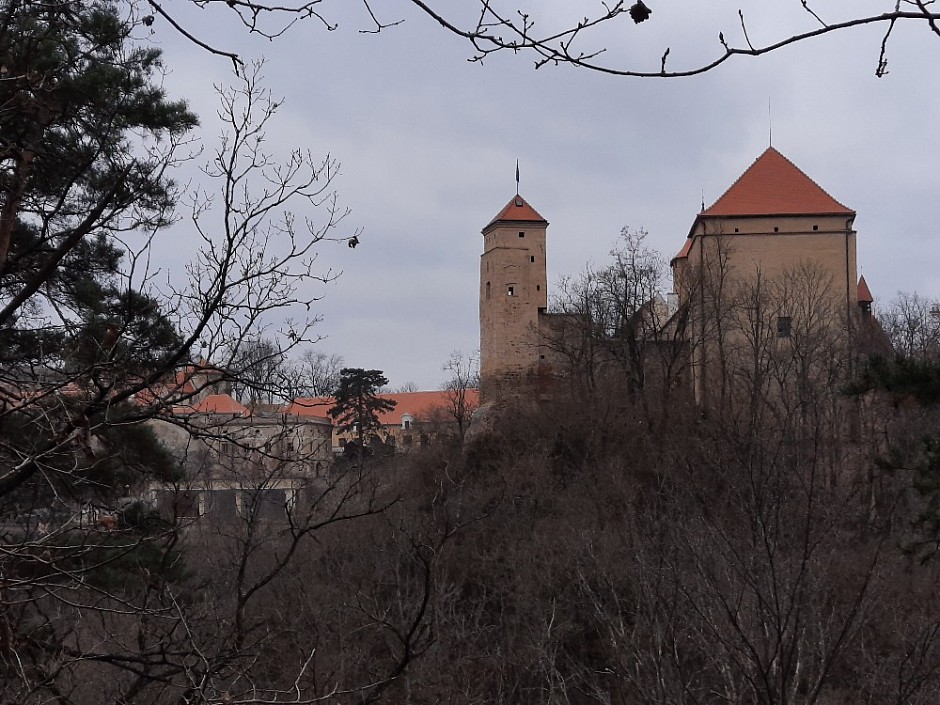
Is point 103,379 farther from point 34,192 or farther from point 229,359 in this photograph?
point 34,192

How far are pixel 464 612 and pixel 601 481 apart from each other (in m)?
6.79

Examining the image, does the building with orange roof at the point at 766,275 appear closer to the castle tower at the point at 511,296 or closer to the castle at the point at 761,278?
the castle at the point at 761,278

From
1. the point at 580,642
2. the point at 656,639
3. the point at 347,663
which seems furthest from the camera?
the point at 580,642

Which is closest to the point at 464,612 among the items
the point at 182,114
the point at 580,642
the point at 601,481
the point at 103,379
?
the point at 580,642

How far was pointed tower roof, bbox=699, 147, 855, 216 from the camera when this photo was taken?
3662cm

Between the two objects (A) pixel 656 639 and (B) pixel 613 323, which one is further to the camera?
(B) pixel 613 323

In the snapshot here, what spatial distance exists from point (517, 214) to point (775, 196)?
35.0 ft

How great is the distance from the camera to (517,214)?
142 feet

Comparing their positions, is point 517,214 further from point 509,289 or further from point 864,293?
point 864,293

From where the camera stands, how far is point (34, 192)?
699cm

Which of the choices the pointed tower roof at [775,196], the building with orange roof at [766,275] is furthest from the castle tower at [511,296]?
the pointed tower roof at [775,196]

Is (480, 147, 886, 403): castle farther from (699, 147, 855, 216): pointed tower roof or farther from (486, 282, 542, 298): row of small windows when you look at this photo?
(486, 282, 542, 298): row of small windows

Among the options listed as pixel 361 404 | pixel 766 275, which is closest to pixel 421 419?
pixel 361 404

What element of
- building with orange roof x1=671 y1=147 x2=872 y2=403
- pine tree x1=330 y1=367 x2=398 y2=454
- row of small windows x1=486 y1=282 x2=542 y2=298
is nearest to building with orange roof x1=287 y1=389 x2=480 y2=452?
pine tree x1=330 y1=367 x2=398 y2=454
